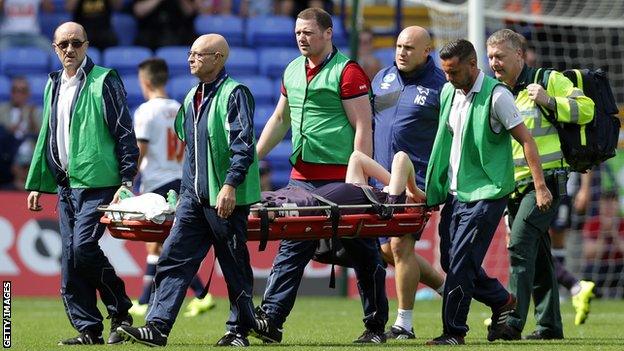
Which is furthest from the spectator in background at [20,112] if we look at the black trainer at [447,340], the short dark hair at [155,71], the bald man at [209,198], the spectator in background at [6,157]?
the black trainer at [447,340]

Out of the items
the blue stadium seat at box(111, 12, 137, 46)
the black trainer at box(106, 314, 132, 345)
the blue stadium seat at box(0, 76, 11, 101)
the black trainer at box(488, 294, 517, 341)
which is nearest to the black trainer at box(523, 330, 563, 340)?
the black trainer at box(488, 294, 517, 341)

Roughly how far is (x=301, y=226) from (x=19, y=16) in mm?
12073

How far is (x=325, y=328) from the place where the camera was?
11383 mm

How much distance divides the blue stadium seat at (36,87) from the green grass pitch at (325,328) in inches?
169

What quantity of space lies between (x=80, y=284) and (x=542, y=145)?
3.34m

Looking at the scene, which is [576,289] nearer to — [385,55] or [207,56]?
[207,56]

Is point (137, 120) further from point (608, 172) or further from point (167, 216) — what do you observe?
point (608, 172)

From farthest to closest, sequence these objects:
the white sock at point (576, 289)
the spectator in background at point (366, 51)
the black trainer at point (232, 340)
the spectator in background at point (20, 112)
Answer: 1. the spectator in background at point (366, 51)
2. the spectator in background at point (20, 112)
3. the white sock at point (576, 289)
4. the black trainer at point (232, 340)

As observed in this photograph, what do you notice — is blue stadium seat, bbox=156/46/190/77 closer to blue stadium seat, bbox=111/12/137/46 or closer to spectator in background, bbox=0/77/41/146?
blue stadium seat, bbox=111/12/137/46

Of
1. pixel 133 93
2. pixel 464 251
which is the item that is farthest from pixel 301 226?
pixel 133 93

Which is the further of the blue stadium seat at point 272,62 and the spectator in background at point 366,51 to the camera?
the blue stadium seat at point 272,62

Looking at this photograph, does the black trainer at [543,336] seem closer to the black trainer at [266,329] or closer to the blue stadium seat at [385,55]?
the black trainer at [266,329]

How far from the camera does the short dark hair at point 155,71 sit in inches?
499

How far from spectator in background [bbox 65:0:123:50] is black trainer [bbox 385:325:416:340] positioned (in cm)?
1021
